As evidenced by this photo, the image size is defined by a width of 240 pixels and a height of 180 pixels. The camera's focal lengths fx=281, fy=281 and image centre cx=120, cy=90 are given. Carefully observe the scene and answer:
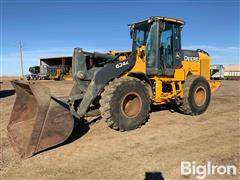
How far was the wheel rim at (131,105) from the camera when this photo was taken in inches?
263

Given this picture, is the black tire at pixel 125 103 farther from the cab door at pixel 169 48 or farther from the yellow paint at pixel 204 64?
the yellow paint at pixel 204 64

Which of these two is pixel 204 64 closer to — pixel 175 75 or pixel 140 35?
pixel 175 75

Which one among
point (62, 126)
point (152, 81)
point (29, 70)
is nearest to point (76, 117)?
point (62, 126)

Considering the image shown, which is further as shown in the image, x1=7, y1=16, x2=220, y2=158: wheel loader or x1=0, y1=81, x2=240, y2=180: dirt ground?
x1=7, y1=16, x2=220, y2=158: wheel loader

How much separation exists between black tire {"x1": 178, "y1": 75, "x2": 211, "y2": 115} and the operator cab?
632mm

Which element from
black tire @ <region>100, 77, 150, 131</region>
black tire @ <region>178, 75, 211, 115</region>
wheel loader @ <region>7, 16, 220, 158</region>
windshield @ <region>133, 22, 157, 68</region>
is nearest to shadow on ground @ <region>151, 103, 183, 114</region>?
black tire @ <region>178, 75, 211, 115</region>

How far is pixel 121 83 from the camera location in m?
6.47

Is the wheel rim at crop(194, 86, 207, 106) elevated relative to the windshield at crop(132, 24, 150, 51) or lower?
lower

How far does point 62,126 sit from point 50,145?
1.33ft

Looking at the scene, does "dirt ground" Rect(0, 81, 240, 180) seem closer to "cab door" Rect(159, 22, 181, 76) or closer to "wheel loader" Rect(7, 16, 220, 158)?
"wheel loader" Rect(7, 16, 220, 158)

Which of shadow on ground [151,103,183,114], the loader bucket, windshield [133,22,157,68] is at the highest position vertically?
windshield [133,22,157,68]

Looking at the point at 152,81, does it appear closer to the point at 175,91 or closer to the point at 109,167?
the point at 175,91

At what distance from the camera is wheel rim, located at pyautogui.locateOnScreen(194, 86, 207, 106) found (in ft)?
29.0

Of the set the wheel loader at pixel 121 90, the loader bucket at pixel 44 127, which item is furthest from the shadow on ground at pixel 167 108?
the loader bucket at pixel 44 127
